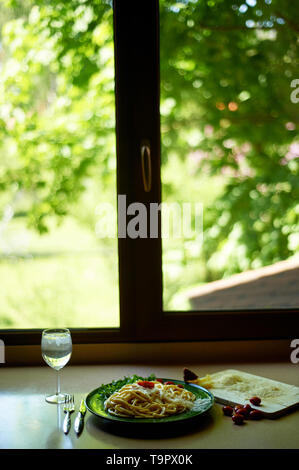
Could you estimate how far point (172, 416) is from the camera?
1172mm

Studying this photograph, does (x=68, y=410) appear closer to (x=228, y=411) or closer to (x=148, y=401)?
(x=148, y=401)

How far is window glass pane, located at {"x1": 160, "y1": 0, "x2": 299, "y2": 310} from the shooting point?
6.52ft

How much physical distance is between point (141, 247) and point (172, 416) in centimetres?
67

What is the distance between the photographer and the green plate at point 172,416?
3.77ft

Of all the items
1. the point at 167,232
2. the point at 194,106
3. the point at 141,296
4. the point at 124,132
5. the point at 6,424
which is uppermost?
the point at 194,106

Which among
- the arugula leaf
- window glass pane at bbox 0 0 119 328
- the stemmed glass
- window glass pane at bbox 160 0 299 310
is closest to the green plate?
the arugula leaf

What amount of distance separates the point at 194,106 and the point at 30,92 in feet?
2.32

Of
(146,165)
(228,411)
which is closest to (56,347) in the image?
(228,411)

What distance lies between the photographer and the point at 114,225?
1.88m

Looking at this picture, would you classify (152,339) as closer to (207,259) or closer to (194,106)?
(207,259)

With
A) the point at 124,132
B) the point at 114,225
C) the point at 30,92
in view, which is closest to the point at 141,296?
the point at 114,225

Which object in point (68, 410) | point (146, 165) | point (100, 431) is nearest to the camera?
point (100, 431)

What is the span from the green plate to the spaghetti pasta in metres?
0.01

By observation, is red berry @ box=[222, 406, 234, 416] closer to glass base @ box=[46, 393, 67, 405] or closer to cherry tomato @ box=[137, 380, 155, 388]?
cherry tomato @ box=[137, 380, 155, 388]
